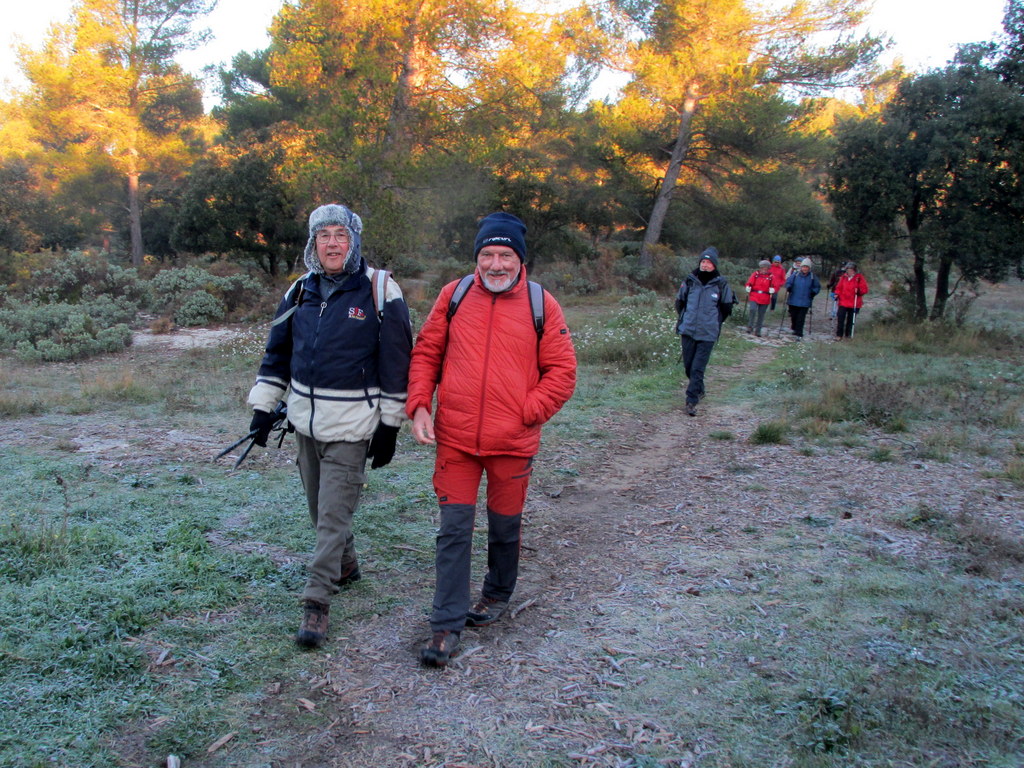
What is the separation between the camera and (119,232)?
30797mm

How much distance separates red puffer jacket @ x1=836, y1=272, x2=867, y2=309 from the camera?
16.1 metres

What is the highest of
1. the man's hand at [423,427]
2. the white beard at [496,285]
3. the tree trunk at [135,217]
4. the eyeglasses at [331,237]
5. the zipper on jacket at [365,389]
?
the tree trunk at [135,217]

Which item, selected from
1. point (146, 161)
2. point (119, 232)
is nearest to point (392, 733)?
point (146, 161)

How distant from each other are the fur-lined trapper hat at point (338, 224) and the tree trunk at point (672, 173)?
23.1 metres

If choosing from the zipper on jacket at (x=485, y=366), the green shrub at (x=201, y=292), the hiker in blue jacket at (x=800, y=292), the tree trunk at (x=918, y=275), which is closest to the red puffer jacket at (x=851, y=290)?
the hiker in blue jacket at (x=800, y=292)

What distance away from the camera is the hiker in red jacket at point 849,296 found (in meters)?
16.1

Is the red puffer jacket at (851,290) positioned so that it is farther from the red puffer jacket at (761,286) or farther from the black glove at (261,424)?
the black glove at (261,424)

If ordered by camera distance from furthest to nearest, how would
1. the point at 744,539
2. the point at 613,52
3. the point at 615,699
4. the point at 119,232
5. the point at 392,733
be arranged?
the point at 119,232 < the point at 613,52 < the point at 744,539 < the point at 615,699 < the point at 392,733

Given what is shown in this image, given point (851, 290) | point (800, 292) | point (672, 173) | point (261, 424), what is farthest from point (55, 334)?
point (672, 173)

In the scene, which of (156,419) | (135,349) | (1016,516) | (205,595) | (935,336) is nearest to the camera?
(205,595)

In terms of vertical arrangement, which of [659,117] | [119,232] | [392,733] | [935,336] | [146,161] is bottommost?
[392,733]

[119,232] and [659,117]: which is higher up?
[659,117]

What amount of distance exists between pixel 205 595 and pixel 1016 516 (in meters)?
5.40

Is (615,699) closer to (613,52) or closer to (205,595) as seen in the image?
(205,595)
